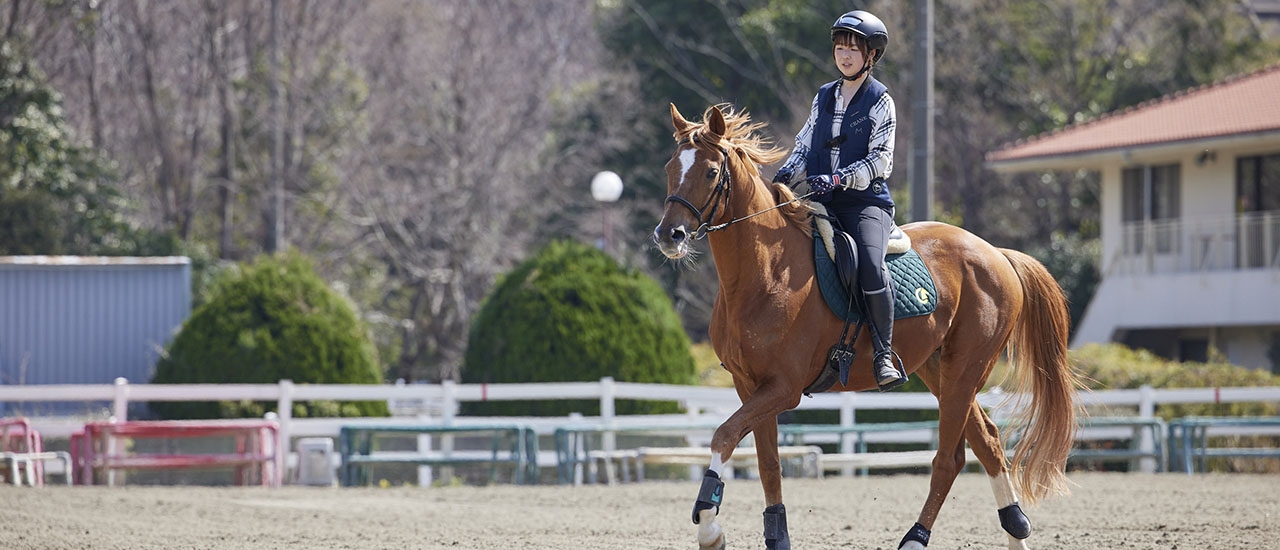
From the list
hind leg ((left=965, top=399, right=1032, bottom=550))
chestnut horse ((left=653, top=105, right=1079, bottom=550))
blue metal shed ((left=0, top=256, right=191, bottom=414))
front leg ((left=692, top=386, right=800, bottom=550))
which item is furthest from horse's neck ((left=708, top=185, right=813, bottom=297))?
blue metal shed ((left=0, top=256, right=191, bottom=414))

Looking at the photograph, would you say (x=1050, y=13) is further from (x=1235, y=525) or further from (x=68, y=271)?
(x=1235, y=525)

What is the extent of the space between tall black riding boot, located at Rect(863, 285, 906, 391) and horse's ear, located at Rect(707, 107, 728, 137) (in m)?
1.15

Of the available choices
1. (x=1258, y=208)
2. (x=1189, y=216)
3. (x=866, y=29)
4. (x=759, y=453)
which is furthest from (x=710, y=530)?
(x=1189, y=216)

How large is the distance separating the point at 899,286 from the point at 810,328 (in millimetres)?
697

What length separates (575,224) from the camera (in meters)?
34.8

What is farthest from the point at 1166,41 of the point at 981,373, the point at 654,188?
the point at 981,373

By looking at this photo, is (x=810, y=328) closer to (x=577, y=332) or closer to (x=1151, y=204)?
(x=577, y=332)

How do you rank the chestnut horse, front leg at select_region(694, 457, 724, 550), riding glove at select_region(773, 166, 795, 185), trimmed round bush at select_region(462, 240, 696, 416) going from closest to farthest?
front leg at select_region(694, 457, 724, 550) → the chestnut horse → riding glove at select_region(773, 166, 795, 185) → trimmed round bush at select_region(462, 240, 696, 416)

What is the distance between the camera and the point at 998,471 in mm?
7941

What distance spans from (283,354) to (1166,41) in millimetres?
24071

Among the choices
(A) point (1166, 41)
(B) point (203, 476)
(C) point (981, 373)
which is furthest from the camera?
(A) point (1166, 41)

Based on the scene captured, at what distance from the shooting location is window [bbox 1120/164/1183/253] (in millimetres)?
26359

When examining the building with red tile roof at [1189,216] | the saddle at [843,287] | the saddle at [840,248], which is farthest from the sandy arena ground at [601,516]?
the building with red tile roof at [1189,216]

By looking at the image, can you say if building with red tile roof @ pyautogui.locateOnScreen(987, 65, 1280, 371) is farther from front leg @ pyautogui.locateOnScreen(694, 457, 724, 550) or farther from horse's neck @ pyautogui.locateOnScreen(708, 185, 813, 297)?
front leg @ pyautogui.locateOnScreen(694, 457, 724, 550)
